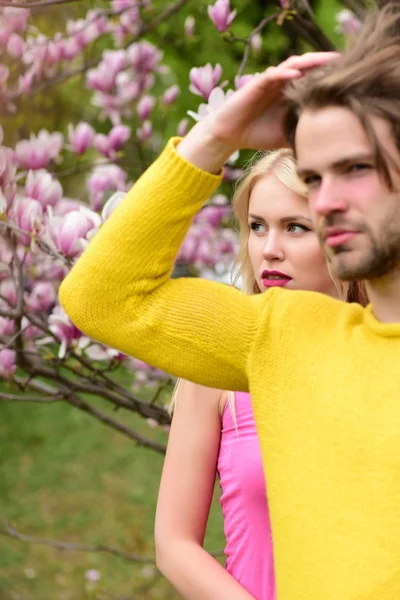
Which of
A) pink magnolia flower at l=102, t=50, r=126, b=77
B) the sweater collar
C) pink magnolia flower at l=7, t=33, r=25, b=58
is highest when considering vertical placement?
the sweater collar

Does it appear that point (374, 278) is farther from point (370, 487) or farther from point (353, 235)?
point (370, 487)

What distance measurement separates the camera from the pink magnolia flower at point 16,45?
4.09 metres

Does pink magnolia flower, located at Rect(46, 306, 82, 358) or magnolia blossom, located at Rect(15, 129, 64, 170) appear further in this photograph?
magnolia blossom, located at Rect(15, 129, 64, 170)

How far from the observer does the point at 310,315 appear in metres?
1.80

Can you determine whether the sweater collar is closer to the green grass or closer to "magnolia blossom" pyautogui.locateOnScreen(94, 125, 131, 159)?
"magnolia blossom" pyautogui.locateOnScreen(94, 125, 131, 159)

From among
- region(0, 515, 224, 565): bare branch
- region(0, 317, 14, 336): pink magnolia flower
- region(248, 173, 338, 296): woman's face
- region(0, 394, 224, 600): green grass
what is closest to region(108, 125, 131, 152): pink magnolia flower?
region(0, 317, 14, 336): pink magnolia flower

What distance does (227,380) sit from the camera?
6.04 ft

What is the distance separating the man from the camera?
5.30 ft

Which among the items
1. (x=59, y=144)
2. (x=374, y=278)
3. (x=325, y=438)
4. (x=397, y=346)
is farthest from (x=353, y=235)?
(x=59, y=144)

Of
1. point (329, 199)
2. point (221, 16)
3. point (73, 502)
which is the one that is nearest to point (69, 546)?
point (221, 16)

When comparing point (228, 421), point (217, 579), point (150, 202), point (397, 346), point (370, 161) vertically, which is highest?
point (370, 161)

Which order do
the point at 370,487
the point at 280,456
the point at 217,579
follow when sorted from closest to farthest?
the point at 370,487 < the point at 280,456 < the point at 217,579

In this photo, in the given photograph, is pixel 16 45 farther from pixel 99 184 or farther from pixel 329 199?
pixel 329 199

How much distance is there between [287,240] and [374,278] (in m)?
0.80
